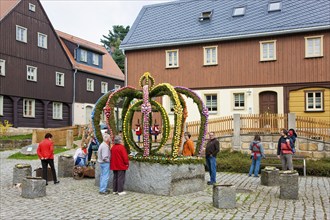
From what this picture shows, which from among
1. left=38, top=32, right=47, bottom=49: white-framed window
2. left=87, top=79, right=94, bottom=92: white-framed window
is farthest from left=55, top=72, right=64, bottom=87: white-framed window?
left=87, top=79, right=94, bottom=92: white-framed window

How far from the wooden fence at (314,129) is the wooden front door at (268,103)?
5.35m

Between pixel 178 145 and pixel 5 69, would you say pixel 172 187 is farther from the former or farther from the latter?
pixel 5 69

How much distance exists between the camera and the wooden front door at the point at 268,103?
83.9 ft

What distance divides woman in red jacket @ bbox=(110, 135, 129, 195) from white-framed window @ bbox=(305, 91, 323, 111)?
1622 centimetres

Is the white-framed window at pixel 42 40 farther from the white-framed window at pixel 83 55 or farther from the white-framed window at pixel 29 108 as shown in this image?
the white-framed window at pixel 83 55

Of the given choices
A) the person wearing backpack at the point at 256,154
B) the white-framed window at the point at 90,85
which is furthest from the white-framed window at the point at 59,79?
the person wearing backpack at the point at 256,154

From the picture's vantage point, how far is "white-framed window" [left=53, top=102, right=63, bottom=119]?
3581cm

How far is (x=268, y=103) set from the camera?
2572cm

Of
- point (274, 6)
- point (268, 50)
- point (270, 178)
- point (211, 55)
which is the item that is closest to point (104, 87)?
point (211, 55)

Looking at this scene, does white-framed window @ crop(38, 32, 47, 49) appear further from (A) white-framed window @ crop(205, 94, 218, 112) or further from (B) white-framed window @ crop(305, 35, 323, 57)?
(B) white-framed window @ crop(305, 35, 323, 57)

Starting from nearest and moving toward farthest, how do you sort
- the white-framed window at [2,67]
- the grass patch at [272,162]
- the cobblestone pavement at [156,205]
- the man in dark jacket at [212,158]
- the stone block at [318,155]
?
the cobblestone pavement at [156,205]
the man in dark jacket at [212,158]
the grass patch at [272,162]
the stone block at [318,155]
the white-framed window at [2,67]

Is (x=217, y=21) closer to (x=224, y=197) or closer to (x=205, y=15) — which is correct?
(x=205, y=15)

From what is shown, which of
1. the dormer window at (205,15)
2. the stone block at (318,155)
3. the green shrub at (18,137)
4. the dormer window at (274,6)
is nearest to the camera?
the stone block at (318,155)

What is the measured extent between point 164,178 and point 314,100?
16.0m
